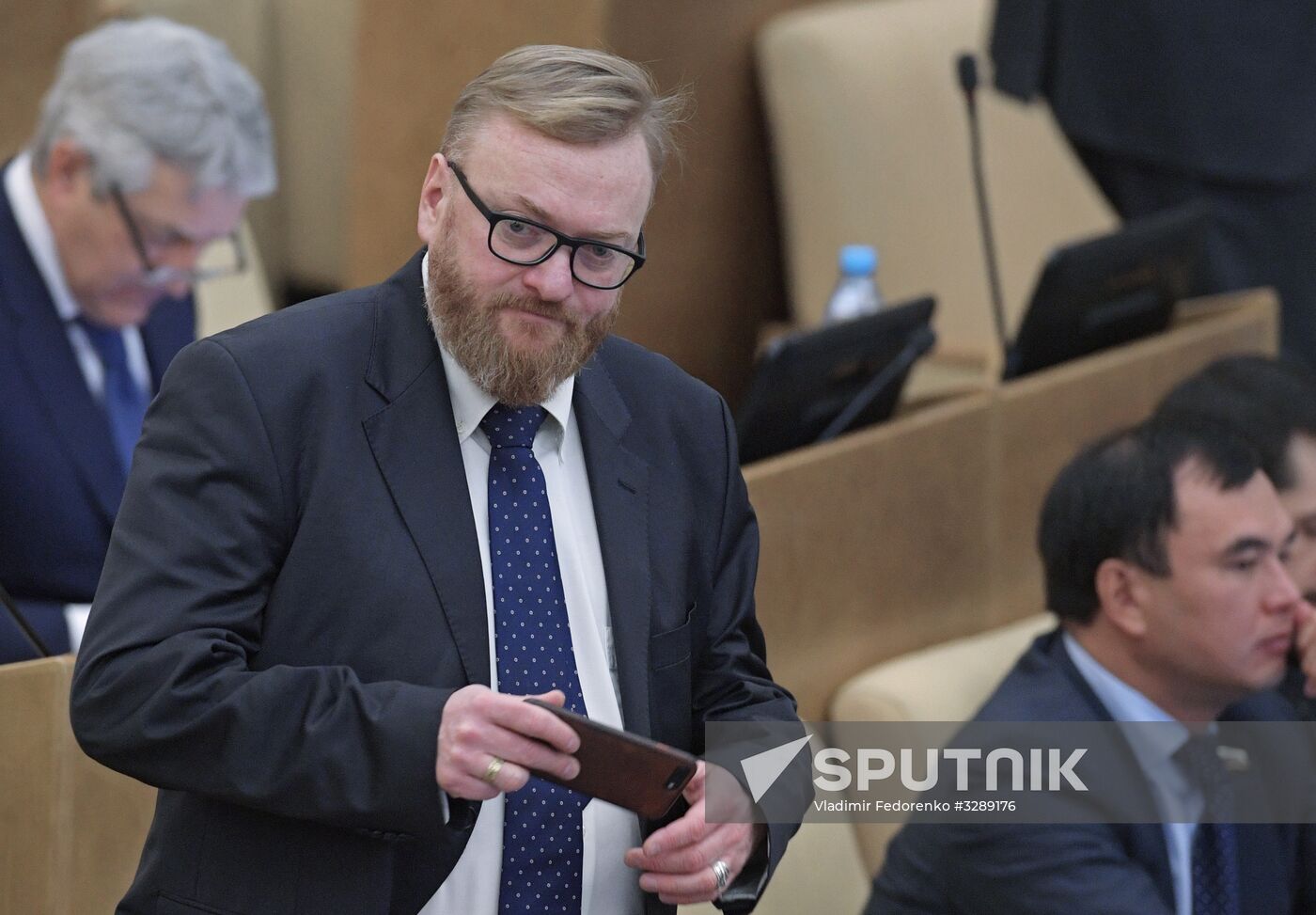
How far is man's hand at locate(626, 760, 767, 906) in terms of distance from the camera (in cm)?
142

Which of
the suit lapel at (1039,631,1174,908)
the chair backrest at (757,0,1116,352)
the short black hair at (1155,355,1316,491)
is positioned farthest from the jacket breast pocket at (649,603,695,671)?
the chair backrest at (757,0,1116,352)

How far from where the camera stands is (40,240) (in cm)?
246

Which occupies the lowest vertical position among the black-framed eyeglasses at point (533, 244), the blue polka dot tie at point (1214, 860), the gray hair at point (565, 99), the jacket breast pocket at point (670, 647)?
the blue polka dot tie at point (1214, 860)

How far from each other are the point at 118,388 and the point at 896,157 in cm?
176

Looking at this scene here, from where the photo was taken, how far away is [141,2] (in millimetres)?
3277

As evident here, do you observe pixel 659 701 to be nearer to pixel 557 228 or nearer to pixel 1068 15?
pixel 557 228

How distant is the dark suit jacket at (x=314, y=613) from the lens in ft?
4.21

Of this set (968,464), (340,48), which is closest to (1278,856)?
(968,464)

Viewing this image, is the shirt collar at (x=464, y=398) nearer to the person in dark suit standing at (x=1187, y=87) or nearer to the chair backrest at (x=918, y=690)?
the chair backrest at (x=918, y=690)

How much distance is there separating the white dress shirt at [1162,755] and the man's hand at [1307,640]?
0.54 feet

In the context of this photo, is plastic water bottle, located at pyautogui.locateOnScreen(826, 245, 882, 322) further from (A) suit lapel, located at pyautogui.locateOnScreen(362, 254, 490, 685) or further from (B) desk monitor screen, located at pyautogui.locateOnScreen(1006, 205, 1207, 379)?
(A) suit lapel, located at pyautogui.locateOnScreen(362, 254, 490, 685)

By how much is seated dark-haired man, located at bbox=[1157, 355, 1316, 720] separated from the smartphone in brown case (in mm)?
1233

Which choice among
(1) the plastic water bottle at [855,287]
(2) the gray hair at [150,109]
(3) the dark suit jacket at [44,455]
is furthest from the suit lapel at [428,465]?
(1) the plastic water bottle at [855,287]

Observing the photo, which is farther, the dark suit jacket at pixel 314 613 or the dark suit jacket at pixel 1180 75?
the dark suit jacket at pixel 1180 75
